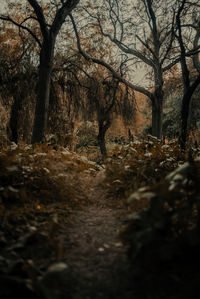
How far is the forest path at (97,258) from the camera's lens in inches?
46.2

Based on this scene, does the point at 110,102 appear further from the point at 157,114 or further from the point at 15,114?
the point at 15,114

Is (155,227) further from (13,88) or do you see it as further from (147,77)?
(147,77)

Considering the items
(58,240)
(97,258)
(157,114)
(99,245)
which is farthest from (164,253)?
(157,114)

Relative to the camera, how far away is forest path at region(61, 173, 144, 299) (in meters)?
1.17

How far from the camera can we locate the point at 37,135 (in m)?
5.07

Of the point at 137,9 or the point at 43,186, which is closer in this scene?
the point at 43,186

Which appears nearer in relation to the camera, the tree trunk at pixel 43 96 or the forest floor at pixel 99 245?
the forest floor at pixel 99 245

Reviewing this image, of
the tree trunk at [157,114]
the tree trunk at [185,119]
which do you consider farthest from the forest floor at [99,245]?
the tree trunk at [157,114]

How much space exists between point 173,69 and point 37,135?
9.05 meters

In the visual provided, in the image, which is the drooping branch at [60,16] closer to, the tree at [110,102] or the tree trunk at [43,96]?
the tree trunk at [43,96]

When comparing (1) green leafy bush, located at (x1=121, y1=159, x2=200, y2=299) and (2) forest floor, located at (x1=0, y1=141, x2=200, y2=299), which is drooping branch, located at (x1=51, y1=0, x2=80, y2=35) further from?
(1) green leafy bush, located at (x1=121, y1=159, x2=200, y2=299)

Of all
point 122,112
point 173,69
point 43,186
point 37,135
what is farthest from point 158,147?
point 173,69

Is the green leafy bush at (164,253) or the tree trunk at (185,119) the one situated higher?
the tree trunk at (185,119)

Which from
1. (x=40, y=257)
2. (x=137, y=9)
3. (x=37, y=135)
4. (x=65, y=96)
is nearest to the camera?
(x=40, y=257)
